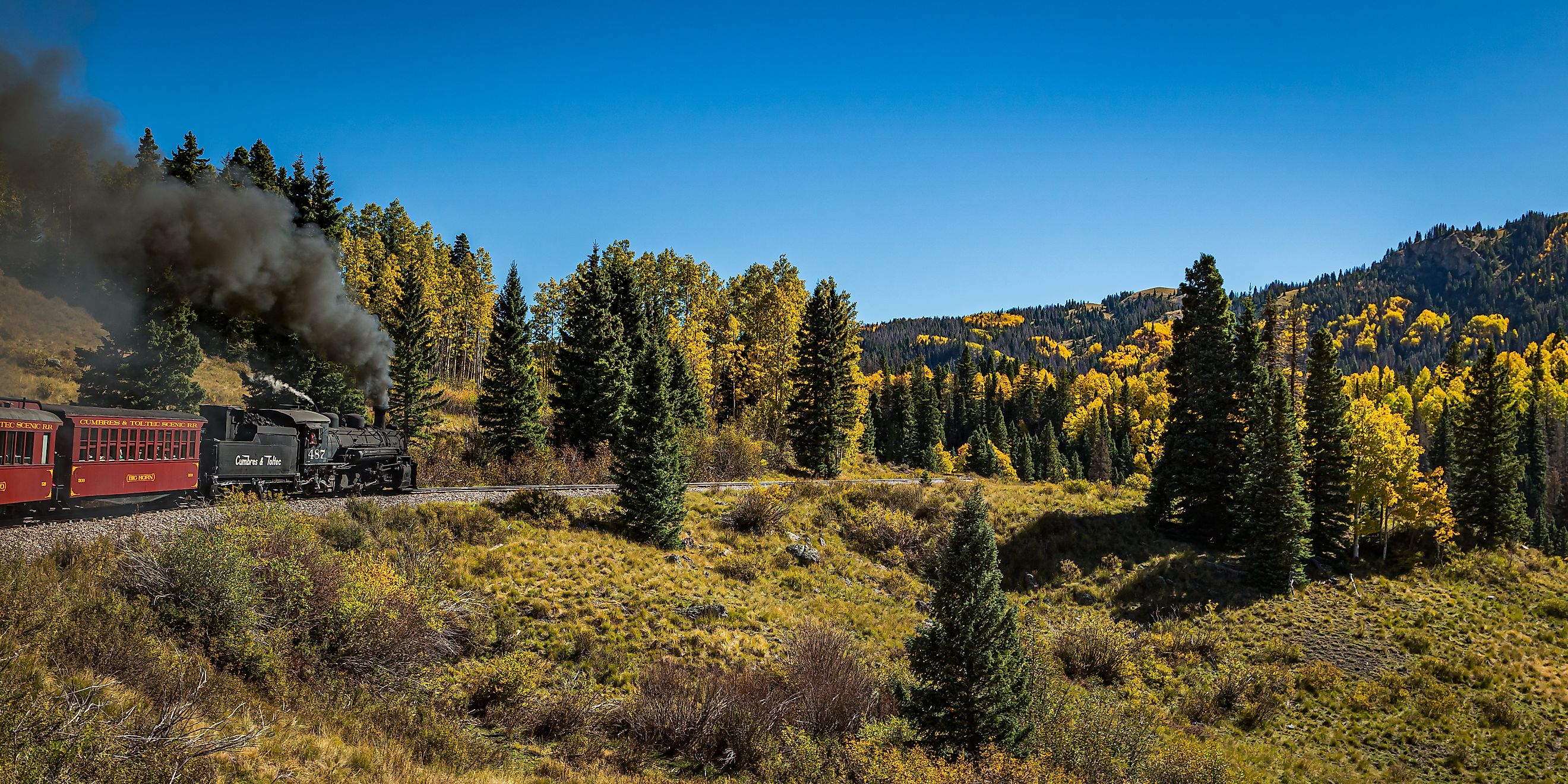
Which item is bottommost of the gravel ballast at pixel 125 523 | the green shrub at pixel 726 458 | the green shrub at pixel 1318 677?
the green shrub at pixel 1318 677

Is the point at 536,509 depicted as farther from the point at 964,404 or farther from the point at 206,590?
Answer: the point at 964,404

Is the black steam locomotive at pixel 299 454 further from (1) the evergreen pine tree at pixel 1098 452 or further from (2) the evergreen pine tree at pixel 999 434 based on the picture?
(1) the evergreen pine tree at pixel 1098 452

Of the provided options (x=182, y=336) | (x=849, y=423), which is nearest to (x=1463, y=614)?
(x=849, y=423)

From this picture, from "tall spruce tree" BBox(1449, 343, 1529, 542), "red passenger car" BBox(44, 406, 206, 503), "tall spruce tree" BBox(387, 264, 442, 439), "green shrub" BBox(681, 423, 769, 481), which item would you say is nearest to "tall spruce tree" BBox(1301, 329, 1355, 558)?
"tall spruce tree" BBox(1449, 343, 1529, 542)

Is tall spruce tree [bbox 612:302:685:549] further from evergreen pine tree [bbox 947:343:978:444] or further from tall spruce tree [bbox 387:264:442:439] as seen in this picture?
evergreen pine tree [bbox 947:343:978:444]

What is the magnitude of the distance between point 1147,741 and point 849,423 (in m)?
31.2

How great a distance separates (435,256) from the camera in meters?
66.8

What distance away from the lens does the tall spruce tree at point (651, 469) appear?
26453 millimetres

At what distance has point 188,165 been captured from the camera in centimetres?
5888

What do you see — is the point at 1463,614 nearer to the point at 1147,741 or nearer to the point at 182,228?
the point at 1147,741

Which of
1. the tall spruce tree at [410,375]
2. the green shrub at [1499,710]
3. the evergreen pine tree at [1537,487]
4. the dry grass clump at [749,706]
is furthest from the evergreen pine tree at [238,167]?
the evergreen pine tree at [1537,487]

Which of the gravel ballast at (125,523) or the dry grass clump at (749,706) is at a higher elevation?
the gravel ballast at (125,523)

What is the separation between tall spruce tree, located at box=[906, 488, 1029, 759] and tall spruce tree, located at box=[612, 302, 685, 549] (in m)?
12.8

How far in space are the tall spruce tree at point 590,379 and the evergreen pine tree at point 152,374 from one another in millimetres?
15696
